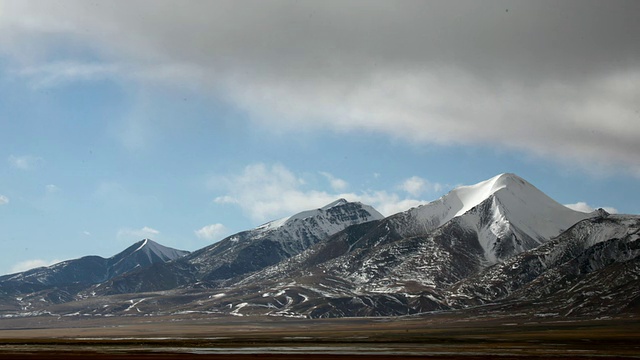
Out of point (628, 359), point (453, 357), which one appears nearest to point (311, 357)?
point (453, 357)

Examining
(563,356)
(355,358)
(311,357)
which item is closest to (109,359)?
(311,357)

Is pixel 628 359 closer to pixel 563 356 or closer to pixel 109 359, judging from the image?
pixel 563 356

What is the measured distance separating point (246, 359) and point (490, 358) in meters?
47.6

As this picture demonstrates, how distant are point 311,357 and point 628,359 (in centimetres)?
5952

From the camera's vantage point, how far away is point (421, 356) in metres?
137

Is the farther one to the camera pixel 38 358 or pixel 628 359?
pixel 38 358

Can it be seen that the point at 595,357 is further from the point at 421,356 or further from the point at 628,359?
the point at 421,356

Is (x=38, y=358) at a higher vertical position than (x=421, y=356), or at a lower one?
higher

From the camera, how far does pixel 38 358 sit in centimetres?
12975

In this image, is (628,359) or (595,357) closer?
(628,359)

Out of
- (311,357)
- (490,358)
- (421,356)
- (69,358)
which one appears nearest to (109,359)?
(69,358)

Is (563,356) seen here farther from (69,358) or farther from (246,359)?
(69,358)

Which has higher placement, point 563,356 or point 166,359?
point 166,359

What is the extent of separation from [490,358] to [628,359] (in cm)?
2470
